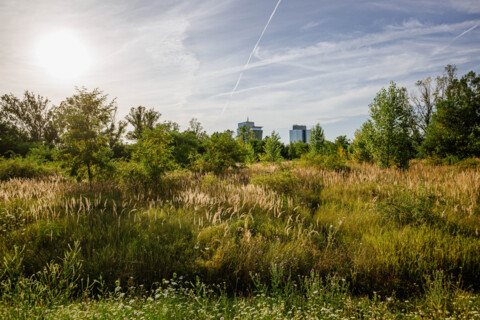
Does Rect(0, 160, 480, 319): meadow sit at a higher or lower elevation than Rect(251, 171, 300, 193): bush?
lower

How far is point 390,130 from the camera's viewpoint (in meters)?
11.1

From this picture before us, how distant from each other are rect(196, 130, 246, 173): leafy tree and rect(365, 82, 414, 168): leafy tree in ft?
23.6

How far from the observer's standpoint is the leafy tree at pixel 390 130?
11.0 metres

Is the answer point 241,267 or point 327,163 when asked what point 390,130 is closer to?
point 327,163

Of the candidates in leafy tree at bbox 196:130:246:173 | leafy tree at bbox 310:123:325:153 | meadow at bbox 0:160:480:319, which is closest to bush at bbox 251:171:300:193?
meadow at bbox 0:160:480:319

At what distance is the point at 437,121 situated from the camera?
49.2 ft

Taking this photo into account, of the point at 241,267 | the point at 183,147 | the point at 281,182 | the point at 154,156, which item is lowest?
the point at 241,267

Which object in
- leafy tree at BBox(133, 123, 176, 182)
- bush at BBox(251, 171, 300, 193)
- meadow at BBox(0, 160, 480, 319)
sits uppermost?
leafy tree at BBox(133, 123, 176, 182)

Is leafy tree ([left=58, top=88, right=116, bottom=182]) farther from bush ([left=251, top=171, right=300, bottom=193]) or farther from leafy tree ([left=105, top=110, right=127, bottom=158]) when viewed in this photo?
leafy tree ([left=105, top=110, right=127, bottom=158])

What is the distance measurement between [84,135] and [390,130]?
1339cm

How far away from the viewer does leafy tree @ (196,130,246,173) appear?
12.0 meters

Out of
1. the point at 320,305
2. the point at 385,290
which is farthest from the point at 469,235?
the point at 320,305

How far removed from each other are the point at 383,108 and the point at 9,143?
35.2 metres

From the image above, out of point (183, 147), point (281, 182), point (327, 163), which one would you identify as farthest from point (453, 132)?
point (183, 147)
